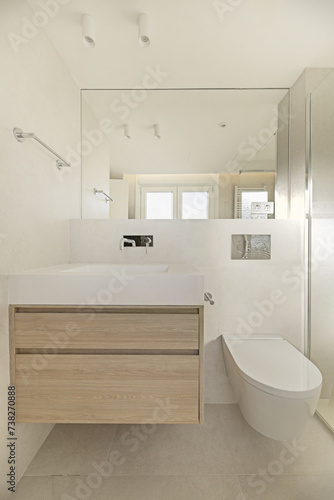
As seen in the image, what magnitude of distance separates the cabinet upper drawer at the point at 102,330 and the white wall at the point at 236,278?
0.75m

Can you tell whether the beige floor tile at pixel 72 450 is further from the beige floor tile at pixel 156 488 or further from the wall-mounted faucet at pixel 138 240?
the wall-mounted faucet at pixel 138 240

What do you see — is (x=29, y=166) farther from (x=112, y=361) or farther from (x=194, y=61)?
(x=194, y=61)

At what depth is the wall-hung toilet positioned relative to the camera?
1153 millimetres

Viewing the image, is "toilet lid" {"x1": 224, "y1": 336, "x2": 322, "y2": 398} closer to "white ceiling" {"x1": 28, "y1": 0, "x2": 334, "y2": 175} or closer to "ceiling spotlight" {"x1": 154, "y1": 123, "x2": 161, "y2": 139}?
"white ceiling" {"x1": 28, "y1": 0, "x2": 334, "y2": 175}

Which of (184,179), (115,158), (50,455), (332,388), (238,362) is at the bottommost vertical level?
(50,455)

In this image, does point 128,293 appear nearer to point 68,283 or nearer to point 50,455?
point 68,283

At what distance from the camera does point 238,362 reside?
4.57 feet

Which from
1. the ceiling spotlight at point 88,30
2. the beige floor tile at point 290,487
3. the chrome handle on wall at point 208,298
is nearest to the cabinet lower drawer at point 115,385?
the beige floor tile at point 290,487

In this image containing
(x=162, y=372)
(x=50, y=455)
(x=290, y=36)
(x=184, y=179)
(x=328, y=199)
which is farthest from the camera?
(x=184, y=179)

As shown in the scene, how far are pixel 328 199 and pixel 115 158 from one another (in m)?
1.41

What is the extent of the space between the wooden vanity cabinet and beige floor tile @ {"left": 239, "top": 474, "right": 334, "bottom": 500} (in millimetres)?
464

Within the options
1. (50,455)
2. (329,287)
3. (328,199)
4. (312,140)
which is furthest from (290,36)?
(50,455)

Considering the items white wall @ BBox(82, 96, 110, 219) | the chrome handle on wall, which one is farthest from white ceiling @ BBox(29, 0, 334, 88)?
the chrome handle on wall

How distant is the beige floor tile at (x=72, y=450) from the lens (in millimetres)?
1310
